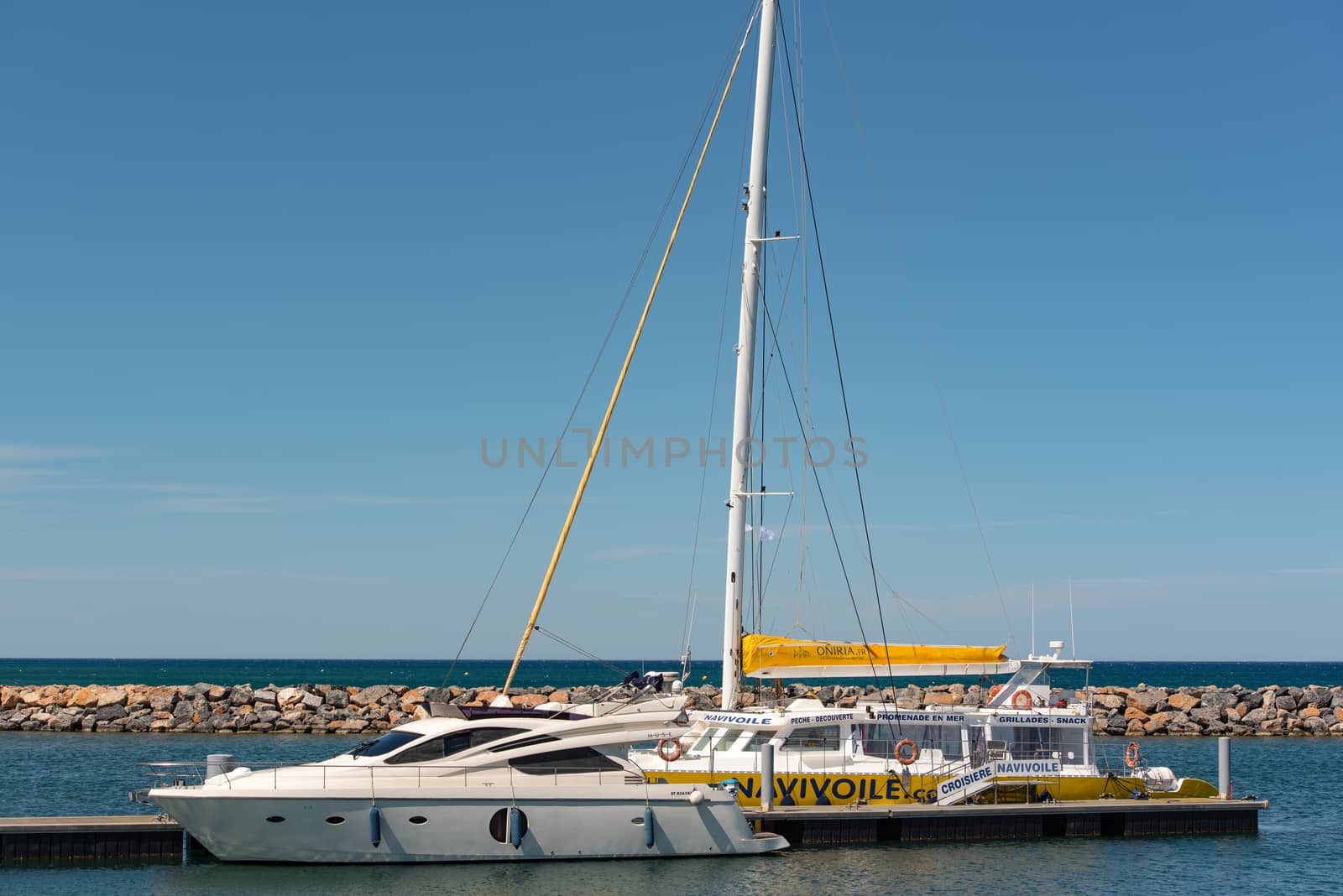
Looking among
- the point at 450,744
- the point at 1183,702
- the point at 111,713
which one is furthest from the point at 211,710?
the point at 1183,702

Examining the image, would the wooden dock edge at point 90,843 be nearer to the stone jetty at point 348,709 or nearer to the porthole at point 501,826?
the porthole at point 501,826

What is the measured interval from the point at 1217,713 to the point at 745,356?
3989cm

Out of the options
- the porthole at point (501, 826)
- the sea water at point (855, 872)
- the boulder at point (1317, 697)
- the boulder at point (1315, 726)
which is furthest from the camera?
the boulder at point (1317, 697)

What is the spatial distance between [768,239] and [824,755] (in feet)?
34.3

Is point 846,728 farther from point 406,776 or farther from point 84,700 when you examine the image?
point 84,700

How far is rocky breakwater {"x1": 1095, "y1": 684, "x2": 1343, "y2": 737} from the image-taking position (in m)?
52.8

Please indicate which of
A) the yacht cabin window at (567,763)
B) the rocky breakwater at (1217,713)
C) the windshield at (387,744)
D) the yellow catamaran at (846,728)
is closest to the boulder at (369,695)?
the rocky breakwater at (1217,713)

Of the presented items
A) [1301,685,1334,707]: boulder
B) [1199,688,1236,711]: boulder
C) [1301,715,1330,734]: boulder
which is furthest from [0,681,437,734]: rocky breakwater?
[1301,685,1334,707]: boulder

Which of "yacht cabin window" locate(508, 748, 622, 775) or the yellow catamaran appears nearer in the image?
"yacht cabin window" locate(508, 748, 622, 775)

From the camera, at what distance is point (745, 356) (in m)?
25.7

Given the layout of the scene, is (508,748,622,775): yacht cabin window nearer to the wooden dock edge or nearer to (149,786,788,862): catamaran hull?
(149,786,788,862): catamaran hull

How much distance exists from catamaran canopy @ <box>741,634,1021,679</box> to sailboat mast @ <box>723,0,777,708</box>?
485 mm

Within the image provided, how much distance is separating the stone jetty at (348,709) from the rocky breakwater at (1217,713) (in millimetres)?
44

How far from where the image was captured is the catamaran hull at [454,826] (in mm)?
20703
